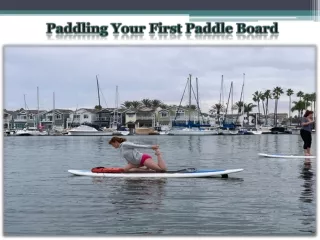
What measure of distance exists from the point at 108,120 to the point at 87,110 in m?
7.65

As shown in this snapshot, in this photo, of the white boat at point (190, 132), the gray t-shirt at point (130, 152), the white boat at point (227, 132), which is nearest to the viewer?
the gray t-shirt at point (130, 152)

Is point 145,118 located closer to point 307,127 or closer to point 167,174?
point 307,127

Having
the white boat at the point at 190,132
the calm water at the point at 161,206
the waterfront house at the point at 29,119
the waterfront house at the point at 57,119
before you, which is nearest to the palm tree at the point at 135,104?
the waterfront house at the point at 57,119

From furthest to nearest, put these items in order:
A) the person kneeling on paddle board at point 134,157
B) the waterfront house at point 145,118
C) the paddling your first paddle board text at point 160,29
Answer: the waterfront house at point 145,118 < the person kneeling on paddle board at point 134,157 < the paddling your first paddle board text at point 160,29

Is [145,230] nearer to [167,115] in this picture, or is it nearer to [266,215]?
[266,215]

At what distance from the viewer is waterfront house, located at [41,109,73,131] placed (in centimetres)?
9076

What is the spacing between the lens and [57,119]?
9325cm

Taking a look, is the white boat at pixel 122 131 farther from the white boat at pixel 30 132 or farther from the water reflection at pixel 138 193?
the water reflection at pixel 138 193

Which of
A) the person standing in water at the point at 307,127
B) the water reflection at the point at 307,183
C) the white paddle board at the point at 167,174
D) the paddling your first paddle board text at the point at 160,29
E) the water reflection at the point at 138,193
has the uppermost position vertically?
the paddling your first paddle board text at the point at 160,29

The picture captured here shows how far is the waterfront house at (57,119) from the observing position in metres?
90.8

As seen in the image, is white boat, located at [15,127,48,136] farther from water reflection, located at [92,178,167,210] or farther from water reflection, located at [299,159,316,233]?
water reflection, located at [92,178,167,210]

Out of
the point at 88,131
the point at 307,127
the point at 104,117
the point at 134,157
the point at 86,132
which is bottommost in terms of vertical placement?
the point at 86,132

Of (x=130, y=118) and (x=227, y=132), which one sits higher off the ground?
(x=130, y=118)

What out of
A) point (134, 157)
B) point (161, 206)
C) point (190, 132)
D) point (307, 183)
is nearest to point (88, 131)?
point (190, 132)
